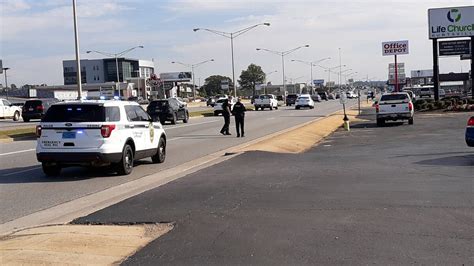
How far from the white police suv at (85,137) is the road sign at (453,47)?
157 feet

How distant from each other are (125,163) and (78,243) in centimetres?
695

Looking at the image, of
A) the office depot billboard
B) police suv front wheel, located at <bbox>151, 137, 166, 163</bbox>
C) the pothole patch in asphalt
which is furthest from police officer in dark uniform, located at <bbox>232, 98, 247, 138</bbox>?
the office depot billboard

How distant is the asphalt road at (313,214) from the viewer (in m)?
6.20

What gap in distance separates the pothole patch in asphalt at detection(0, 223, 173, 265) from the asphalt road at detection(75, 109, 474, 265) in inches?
10.8

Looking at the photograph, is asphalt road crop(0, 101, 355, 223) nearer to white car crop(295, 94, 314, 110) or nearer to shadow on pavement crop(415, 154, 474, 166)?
shadow on pavement crop(415, 154, 474, 166)

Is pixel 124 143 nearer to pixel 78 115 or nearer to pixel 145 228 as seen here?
pixel 78 115

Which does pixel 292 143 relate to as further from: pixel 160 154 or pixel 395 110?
pixel 395 110

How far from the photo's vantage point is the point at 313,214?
26.8 ft

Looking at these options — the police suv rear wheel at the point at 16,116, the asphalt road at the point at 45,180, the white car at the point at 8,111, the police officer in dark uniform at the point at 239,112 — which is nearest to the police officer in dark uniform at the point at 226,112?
the police officer in dark uniform at the point at 239,112

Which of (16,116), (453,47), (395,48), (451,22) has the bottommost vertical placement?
(16,116)

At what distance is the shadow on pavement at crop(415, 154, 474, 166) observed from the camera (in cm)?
1343

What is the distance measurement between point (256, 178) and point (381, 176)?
2.53 metres

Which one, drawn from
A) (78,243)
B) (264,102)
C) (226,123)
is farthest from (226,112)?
(264,102)

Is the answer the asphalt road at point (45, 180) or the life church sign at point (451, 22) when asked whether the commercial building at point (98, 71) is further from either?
the asphalt road at point (45, 180)
